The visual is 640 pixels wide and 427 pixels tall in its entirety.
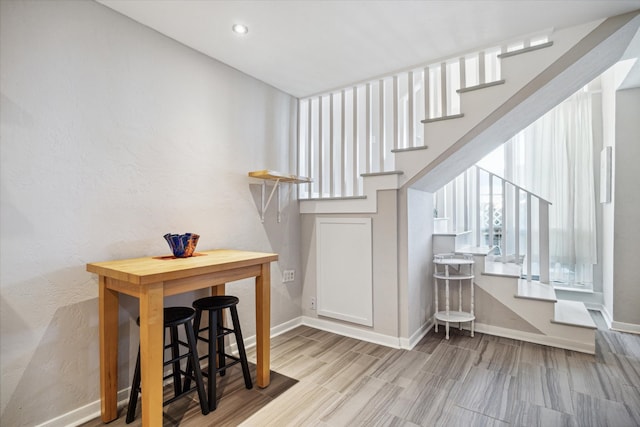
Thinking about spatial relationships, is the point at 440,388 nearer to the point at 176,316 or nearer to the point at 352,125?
the point at 176,316

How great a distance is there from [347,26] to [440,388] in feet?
8.19

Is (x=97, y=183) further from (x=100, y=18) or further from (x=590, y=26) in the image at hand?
(x=590, y=26)

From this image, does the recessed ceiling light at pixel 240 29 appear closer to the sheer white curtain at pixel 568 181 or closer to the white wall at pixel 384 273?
the white wall at pixel 384 273

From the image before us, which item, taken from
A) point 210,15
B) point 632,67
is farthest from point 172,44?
point 632,67

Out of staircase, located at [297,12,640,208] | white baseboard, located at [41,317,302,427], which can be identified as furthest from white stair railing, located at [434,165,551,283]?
white baseboard, located at [41,317,302,427]

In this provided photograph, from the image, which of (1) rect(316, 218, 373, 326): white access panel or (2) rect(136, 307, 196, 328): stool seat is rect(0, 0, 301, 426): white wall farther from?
(1) rect(316, 218, 373, 326): white access panel

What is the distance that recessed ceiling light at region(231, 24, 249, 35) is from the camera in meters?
2.09

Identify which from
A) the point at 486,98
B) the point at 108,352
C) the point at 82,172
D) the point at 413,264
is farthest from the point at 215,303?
the point at 486,98

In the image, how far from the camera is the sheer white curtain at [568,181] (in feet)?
12.0

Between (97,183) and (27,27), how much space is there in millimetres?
829

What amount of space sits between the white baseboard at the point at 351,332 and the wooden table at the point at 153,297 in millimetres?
1109

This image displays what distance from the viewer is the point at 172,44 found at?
2225mm

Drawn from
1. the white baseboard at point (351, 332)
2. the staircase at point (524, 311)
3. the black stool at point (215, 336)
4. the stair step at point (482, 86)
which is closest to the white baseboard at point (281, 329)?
the white baseboard at point (351, 332)

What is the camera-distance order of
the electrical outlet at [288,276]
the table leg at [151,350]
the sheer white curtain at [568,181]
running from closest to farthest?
the table leg at [151,350] → the electrical outlet at [288,276] → the sheer white curtain at [568,181]
